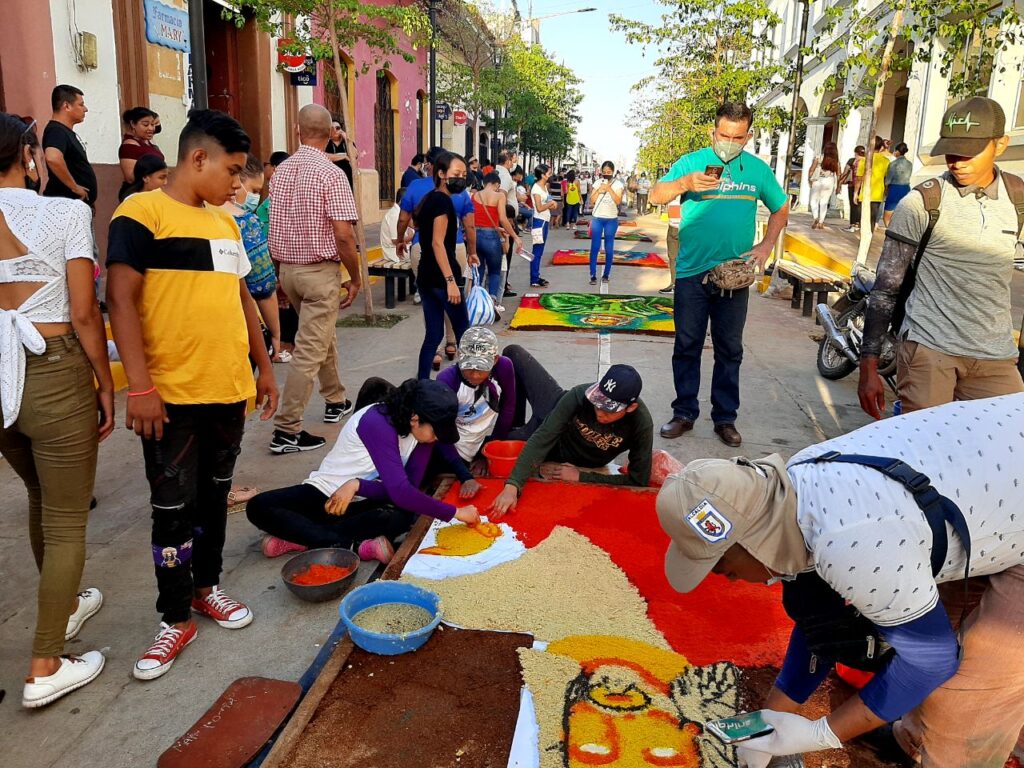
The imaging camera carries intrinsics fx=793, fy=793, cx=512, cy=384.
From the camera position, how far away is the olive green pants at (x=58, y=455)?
240 centimetres

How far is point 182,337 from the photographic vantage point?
2.61 m

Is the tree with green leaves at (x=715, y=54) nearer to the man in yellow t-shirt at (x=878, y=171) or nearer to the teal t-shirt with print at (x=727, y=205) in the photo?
the man in yellow t-shirt at (x=878, y=171)

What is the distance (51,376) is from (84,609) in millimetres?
1001

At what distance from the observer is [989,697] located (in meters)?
1.90

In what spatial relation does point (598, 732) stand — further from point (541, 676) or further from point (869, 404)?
point (869, 404)

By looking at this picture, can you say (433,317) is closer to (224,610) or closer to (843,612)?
(224,610)

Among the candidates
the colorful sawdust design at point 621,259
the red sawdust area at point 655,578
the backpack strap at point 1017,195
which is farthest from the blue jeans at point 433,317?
the colorful sawdust design at point 621,259

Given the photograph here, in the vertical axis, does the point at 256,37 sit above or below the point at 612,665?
above

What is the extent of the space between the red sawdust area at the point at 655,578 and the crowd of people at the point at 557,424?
0.15 metres

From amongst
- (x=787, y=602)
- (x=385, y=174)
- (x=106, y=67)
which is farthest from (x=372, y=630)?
(x=385, y=174)

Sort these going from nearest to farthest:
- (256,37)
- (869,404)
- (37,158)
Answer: (37,158), (869,404), (256,37)

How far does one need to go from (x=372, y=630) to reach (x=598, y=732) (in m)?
0.86

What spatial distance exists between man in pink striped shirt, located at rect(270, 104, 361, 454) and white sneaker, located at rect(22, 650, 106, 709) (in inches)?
85.7

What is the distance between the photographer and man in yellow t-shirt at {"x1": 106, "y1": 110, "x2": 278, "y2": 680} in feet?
8.17
